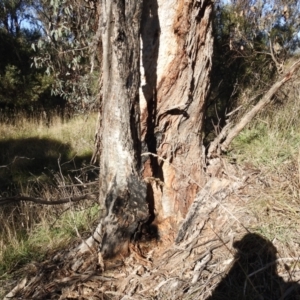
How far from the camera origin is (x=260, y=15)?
7.07m

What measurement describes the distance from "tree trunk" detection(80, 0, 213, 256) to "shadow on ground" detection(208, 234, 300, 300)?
51 cm

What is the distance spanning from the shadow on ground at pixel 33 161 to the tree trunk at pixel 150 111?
8.98 feet

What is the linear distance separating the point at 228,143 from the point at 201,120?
1.24ft

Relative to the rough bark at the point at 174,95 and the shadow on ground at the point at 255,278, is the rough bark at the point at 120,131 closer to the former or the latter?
the rough bark at the point at 174,95

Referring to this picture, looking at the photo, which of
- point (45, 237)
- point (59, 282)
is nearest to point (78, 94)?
point (45, 237)

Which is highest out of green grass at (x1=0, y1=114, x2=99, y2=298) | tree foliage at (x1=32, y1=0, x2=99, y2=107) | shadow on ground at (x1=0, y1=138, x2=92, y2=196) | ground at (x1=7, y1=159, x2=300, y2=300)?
tree foliage at (x1=32, y1=0, x2=99, y2=107)

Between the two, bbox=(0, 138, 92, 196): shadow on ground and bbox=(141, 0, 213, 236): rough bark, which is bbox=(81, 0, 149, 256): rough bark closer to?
bbox=(141, 0, 213, 236): rough bark

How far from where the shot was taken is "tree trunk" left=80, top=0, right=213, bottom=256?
2328 mm

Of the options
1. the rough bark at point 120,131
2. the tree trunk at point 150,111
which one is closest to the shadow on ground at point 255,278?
the tree trunk at point 150,111

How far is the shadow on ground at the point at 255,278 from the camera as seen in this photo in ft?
6.48

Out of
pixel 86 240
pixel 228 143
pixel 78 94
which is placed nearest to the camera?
pixel 86 240

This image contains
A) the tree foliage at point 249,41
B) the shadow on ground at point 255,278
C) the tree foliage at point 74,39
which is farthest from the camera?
the tree foliage at point 249,41

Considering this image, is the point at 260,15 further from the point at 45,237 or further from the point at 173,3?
the point at 45,237

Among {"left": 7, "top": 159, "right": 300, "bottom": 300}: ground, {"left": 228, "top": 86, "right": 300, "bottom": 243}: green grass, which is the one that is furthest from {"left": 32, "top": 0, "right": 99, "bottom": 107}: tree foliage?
{"left": 7, "top": 159, "right": 300, "bottom": 300}: ground
